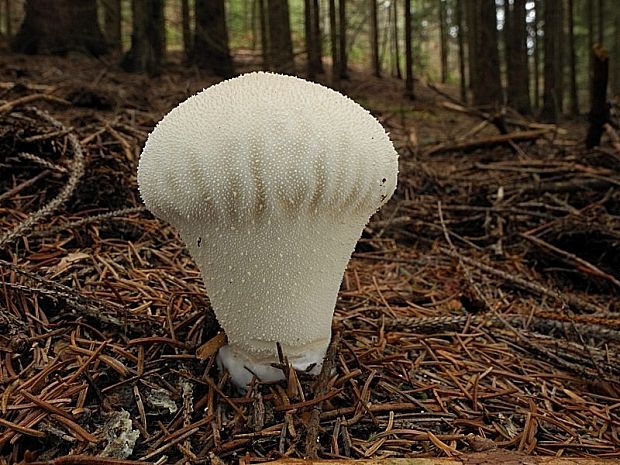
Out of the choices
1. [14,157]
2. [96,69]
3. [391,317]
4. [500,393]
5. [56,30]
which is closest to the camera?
[500,393]

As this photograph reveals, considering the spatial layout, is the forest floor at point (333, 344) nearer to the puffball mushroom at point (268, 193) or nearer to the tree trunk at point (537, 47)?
the puffball mushroom at point (268, 193)

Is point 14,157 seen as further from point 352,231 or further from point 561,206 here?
point 561,206

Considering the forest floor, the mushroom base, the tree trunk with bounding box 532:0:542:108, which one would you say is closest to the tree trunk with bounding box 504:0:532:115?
the tree trunk with bounding box 532:0:542:108

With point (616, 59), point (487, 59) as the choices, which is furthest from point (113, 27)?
point (616, 59)

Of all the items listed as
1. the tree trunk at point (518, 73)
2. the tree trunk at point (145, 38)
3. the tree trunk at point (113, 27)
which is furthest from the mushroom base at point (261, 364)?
the tree trunk at point (518, 73)

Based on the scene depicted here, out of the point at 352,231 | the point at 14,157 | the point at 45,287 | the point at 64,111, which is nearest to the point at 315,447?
the point at 352,231

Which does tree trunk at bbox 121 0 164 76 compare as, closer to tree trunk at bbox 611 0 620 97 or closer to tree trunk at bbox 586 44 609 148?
tree trunk at bbox 586 44 609 148
